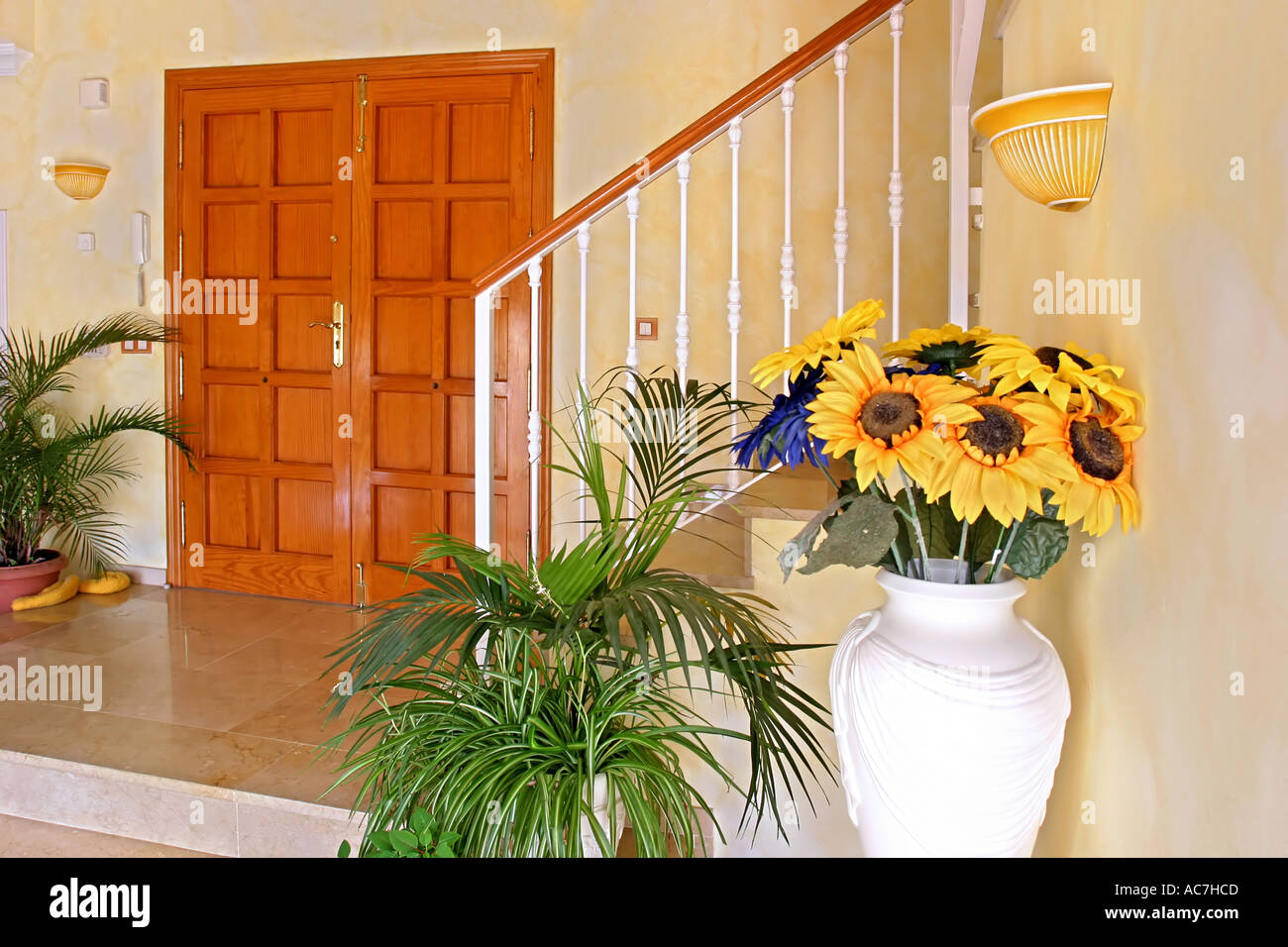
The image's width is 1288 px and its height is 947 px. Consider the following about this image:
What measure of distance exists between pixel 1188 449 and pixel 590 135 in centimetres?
361

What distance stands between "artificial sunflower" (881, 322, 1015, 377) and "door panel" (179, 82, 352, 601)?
3.70m

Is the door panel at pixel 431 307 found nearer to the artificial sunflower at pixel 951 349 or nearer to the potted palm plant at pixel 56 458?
the potted palm plant at pixel 56 458

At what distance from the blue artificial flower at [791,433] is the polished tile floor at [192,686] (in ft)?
3.75

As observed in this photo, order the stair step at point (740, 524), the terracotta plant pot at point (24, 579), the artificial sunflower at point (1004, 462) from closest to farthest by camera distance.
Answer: the artificial sunflower at point (1004, 462) < the stair step at point (740, 524) < the terracotta plant pot at point (24, 579)

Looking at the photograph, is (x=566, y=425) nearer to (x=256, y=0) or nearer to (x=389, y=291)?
(x=389, y=291)

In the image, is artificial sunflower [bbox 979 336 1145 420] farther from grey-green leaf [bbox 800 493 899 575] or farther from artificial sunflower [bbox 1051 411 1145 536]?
grey-green leaf [bbox 800 493 899 575]

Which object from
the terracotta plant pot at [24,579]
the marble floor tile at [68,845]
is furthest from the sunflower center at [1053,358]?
the terracotta plant pot at [24,579]

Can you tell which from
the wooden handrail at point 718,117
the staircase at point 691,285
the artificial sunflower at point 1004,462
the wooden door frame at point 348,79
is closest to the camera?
the artificial sunflower at point 1004,462

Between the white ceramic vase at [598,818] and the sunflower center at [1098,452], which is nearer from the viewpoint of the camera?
the sunflower center at [1098,452]

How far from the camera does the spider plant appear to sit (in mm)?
4387

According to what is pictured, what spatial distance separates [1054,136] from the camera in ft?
3.92

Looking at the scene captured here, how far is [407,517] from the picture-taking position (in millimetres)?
4500

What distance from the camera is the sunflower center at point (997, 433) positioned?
1.05m
